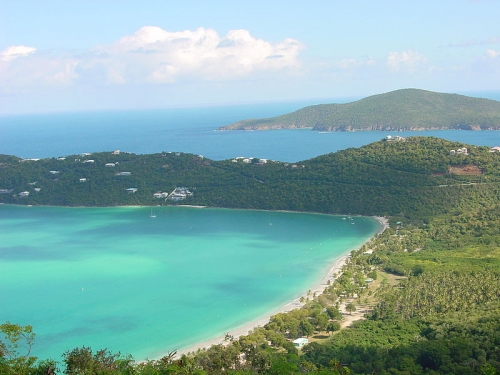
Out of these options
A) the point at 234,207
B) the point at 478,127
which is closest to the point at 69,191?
the point at 234,207

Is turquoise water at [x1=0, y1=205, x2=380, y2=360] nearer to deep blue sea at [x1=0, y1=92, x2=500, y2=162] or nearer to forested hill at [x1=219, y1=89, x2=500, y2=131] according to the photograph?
→ deep blue sea at [x1=0, y1=92, x2=500, y2=162]

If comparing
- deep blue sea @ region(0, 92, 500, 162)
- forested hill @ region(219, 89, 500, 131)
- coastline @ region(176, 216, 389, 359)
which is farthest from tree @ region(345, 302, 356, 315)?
forested hill @ region(219, 89, 500, 131)

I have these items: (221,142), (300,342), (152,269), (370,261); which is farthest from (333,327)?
(221,142)

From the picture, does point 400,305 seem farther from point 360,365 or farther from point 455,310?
point 360,365

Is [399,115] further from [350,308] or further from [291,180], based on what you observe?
[350,308]

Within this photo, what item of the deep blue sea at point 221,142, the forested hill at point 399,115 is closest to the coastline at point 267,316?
the deep blue sea at point 221,142

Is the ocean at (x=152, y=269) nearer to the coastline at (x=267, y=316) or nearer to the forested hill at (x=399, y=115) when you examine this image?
the coastline at (x=267, y=316)
